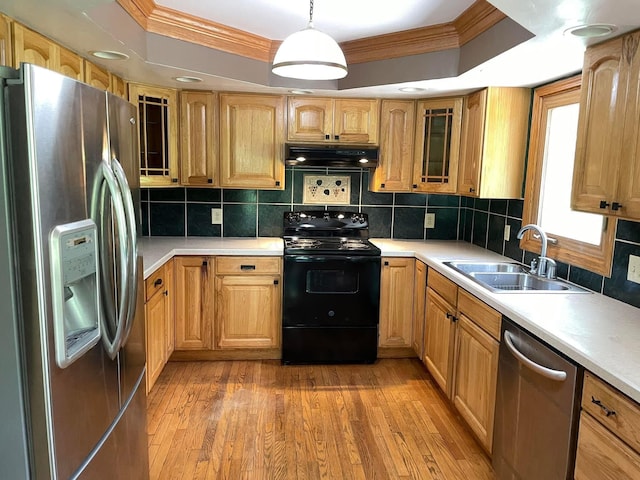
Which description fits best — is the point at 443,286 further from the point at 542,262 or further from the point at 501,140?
the point at 501,140

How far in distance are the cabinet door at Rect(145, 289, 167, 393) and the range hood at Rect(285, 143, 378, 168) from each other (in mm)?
1334

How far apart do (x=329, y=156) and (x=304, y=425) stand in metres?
1.85

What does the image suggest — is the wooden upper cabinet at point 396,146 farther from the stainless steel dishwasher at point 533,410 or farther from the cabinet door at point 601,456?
the cabinet door at point 601,456

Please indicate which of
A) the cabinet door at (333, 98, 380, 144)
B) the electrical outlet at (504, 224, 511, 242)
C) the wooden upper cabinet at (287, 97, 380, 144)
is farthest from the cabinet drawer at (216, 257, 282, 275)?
the electrical outlet at (504, 224, 511, 242)

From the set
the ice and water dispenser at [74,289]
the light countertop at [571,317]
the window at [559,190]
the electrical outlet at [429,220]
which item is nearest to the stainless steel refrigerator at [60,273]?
the ice and water dispenser at [74,289]

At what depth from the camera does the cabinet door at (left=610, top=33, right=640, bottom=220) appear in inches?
66.9

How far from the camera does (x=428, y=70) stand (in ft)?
9.12

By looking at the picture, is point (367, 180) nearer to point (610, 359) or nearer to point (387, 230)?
point (387, 230)

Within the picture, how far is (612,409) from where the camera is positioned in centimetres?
Result: 140

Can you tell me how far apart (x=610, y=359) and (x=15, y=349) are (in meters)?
1.73

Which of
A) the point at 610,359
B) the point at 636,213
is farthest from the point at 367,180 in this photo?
the point at 610,359

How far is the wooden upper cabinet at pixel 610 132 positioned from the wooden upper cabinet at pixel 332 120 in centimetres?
174

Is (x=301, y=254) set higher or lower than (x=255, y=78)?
lower

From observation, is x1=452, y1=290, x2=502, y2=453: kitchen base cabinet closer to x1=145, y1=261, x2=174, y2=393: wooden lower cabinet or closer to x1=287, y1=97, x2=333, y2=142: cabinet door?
x1=287, y1=97, x2=333, y2=142: cabinet door
